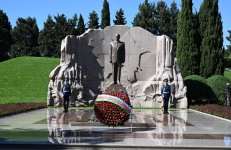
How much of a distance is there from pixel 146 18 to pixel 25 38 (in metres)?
25.5

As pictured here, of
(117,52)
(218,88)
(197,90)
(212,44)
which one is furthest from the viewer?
(212,44)

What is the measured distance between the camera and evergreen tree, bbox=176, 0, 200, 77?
2897cm

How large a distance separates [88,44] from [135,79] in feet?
11.9

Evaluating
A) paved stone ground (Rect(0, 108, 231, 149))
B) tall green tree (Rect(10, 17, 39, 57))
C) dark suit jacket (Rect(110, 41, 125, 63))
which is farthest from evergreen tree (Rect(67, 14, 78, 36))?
paved stone ground (Rect(0, 108, 231, 149))

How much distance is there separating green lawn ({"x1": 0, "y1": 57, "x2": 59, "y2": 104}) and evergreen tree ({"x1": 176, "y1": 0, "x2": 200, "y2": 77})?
11849 mm

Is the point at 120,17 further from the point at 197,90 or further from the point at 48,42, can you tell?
the point at 197,90

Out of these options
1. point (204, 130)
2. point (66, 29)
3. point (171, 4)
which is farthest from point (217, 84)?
point (171, 4)

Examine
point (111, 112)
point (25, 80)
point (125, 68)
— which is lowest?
point (111, 112)

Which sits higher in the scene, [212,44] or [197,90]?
[212,44]

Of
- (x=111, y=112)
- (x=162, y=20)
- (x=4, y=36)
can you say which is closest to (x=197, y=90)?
(x=111, y=112)

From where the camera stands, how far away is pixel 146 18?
66.2 meters

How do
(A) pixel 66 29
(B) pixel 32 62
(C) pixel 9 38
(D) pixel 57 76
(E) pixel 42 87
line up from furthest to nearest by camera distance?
(C) pixel 9 38, (A) pixel 66 29, (B) pixel 32 62, (E) pixel 42 87, (D) pixel 57 76

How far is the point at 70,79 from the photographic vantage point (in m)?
20.9

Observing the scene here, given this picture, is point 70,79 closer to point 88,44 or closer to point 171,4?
point 88,44
